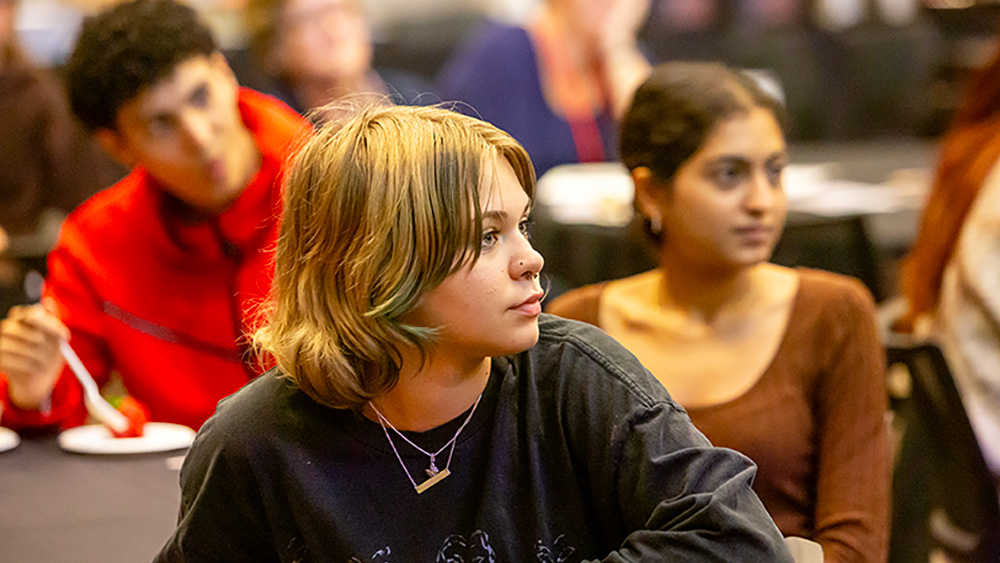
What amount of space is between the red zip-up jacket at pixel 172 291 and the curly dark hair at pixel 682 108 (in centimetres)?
60

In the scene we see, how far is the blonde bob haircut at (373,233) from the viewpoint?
103 centimetres

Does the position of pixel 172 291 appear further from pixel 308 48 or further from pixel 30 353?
pixel 308 48

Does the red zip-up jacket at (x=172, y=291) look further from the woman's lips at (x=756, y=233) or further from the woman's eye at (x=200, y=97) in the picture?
the woman's lips at (x=756, y=233)

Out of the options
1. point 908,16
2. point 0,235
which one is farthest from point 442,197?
point 908,16

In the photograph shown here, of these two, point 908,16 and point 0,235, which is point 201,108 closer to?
point 0,235

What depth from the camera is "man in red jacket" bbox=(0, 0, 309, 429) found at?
5.94 feet

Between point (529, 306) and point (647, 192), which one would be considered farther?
point (647, 192)

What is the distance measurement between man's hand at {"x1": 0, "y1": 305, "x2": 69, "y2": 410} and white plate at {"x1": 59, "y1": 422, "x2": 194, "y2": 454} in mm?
82

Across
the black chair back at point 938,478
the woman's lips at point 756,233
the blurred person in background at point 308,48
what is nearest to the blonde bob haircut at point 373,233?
the woman's lips at point 756,233

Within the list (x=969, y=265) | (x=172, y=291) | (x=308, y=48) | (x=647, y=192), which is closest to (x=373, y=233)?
(x=647, y=192)

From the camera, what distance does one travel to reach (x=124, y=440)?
1.64 m

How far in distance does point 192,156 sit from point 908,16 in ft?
18.0

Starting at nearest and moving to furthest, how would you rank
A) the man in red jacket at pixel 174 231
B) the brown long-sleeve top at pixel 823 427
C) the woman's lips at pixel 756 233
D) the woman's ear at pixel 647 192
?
the brown long-sleeve top at pixel 823 427 < the woman's lips at pixel 756 233 < the woman's ear at pixel 647 192 < the man in red jacket at pixel 174 231

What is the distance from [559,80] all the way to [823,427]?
2359 mm
